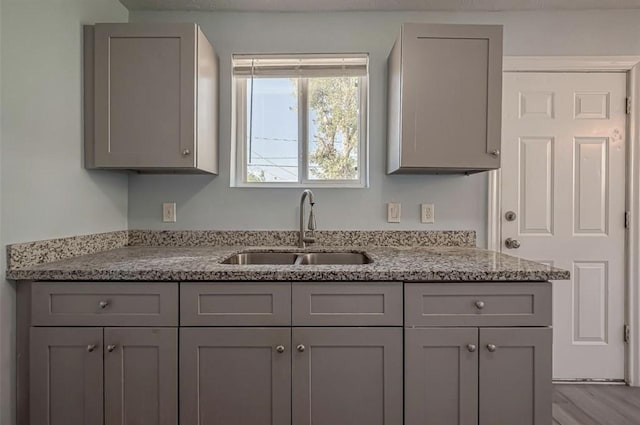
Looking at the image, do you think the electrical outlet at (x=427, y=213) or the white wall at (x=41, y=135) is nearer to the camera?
the white wall at (x=41, y=135)

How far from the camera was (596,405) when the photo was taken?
2059 mm

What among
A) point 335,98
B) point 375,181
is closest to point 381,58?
point 335,98

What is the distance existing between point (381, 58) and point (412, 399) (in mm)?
1933

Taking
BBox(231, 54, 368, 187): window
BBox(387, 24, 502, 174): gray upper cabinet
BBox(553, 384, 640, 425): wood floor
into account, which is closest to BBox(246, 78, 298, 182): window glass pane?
BBox(231, 54, 368, 187): window

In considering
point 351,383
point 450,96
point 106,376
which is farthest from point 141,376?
point 450,96

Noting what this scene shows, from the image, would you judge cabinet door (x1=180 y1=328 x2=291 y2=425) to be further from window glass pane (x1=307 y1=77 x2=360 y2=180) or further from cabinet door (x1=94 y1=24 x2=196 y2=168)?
window glass pane (x1=307 y1=77 x2=360 y2=180)

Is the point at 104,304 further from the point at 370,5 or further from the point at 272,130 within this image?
the point at 370,5

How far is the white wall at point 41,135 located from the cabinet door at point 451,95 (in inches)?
66.4

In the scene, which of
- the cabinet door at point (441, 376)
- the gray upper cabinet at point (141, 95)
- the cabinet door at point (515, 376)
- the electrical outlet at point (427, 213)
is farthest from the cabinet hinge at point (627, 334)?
the gray upper cabinet at point (141, 95)

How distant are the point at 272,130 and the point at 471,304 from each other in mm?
1618

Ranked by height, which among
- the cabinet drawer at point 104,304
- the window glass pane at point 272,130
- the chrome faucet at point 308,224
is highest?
the window glass pane at point 272,130

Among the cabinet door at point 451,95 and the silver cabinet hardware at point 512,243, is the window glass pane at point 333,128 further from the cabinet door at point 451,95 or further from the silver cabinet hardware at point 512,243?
the silver cabinet hardware at point 512,243

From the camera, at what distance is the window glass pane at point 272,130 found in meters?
2.38

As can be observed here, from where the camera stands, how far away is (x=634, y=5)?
222 centimetres
